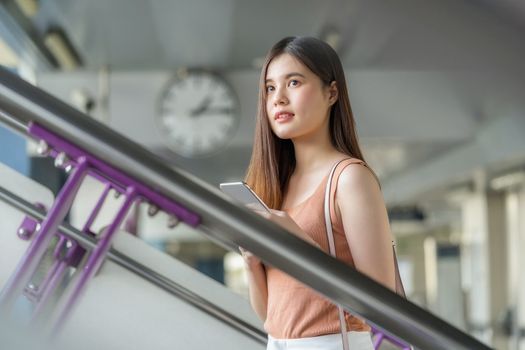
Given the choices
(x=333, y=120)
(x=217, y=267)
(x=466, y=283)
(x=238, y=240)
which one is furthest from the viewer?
(x=217, y=267)

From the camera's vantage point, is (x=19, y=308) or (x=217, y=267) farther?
(x=217, y=267)

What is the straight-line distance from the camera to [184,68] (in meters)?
8.48

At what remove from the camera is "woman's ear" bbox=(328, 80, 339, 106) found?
1.65 m

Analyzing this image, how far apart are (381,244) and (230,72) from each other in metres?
7.00

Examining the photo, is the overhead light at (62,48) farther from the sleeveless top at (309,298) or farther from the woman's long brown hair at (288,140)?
the sleeveless top at (309,298)

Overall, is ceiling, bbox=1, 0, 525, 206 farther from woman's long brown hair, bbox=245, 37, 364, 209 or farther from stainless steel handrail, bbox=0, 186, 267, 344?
woman's long brown hair, bbox=245, 37, 364, 209

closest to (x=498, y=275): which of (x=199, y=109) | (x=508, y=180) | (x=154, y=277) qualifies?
(x=508, y=180)

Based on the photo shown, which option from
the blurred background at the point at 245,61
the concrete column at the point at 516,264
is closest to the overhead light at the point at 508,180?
the concrete column at the point at 516,264

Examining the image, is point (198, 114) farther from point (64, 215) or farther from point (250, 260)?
point (64, 215)

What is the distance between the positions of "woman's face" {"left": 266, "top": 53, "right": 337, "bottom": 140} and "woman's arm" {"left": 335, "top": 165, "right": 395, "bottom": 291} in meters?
0.16

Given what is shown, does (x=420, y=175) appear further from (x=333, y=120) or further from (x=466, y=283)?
(x=333, y=120)

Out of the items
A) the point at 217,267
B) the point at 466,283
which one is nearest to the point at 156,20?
the point at 466,283

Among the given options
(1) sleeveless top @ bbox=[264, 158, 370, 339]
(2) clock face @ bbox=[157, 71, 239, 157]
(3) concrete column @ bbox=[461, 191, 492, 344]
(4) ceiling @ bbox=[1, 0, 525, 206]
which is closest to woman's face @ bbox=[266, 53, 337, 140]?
(1) sleeveless top @ bbox=[264, 158, 370, 339]

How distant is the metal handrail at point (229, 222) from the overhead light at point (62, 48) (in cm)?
673
